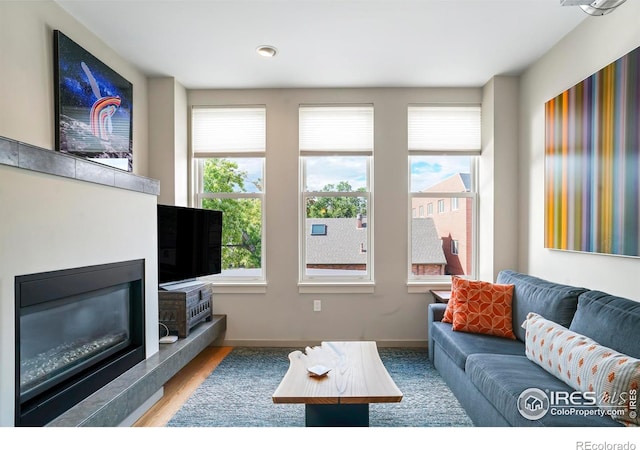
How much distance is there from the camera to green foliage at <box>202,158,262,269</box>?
3.88 meters

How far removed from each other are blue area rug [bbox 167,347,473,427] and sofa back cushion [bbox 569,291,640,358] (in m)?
0.88

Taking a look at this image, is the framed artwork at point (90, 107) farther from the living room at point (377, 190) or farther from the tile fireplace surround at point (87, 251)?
the tile fireplace surround at point (87, 251)

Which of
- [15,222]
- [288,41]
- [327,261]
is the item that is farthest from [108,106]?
[327,261]

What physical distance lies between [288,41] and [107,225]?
1.83 metres

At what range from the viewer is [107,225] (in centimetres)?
213

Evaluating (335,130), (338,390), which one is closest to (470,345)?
(338,390)

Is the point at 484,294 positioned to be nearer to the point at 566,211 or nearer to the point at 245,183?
the point at 566,211

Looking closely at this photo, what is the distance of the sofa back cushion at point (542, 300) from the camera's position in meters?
2.27

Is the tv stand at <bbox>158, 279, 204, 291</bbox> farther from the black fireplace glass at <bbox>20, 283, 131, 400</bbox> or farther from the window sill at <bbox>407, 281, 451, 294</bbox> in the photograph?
the window sill at <bbox>407, 281, 451, 294</bbox>

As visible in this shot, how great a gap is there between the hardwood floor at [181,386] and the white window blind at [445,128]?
2.78 meters

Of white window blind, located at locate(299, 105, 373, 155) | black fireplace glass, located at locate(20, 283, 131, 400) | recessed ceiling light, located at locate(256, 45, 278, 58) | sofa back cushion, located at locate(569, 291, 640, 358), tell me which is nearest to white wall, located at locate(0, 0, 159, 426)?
black fireplace glass, located at locate(20, 283, 131, 400)

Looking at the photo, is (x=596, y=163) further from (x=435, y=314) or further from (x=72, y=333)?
(x=72, y=333)

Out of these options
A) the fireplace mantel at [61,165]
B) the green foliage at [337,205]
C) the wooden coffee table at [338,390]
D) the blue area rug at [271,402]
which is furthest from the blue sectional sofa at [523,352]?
the fireplace mantel at [61,165]

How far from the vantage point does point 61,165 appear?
1767mm
